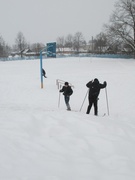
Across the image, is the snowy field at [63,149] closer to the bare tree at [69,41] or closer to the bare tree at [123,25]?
the bare tree at [123,25]

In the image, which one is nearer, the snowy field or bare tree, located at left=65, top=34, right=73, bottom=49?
the snowy field

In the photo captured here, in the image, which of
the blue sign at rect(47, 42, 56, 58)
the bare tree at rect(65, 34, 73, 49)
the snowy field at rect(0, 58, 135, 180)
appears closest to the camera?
the snowy field at rect(0, 58, 135, 180)

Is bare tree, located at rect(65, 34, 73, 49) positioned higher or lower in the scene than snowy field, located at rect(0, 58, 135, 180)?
higher

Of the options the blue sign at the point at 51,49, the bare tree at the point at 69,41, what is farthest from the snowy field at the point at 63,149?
the bare tree at the point at 69,41

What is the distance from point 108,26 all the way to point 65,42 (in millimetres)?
78523

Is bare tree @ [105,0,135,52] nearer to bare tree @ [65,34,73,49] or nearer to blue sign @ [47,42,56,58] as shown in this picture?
blue sign @ [47,42,56,58]

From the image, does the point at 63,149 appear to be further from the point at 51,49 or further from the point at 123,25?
the point at 123,25

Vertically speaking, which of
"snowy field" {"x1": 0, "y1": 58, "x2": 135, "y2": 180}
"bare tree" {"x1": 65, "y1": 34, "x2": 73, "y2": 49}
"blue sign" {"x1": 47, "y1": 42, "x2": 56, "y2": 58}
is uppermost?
"bare tree" {"x1": 65, "y1": 34, "x2": 73, "y2": 49}

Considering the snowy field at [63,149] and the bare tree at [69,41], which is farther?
the bare tree at [69,41]

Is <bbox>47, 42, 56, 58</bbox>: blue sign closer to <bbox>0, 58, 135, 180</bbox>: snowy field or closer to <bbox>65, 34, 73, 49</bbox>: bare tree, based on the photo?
<bbox>0, 58, 135, 180</bbox>: snowy field

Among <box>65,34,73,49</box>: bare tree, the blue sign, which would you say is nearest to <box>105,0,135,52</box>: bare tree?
the blue sign

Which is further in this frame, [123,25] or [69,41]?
[69,41]

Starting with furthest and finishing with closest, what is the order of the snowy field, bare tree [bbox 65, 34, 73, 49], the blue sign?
bare tree [bbox 65, 34, 73, 49]
the blue sign
the snowy field

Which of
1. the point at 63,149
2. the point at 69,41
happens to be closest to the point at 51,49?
the point at 63,149
